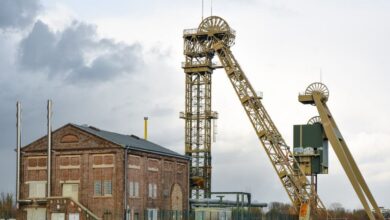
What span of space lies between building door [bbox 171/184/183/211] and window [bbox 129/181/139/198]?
6.26 meters

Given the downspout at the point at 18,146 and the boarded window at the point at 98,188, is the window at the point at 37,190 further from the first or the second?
the boarded window at the point at 98,188

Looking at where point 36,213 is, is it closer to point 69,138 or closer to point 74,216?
point 74,216

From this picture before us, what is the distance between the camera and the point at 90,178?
153 feet

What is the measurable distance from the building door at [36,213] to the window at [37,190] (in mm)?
1173

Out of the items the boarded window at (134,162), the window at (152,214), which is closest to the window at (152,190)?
the window at (152,214)

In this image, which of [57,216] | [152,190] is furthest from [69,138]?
[152,190]

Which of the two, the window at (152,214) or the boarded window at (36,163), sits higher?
the boarded window at (36,163)

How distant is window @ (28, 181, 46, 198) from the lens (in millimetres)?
48188

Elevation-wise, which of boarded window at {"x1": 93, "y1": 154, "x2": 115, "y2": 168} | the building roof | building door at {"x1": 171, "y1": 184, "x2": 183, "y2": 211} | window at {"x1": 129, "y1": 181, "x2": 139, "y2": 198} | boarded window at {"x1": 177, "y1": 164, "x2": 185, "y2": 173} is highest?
the building roof

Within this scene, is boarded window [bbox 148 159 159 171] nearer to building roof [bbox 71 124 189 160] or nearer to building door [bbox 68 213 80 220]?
building roof [bbox 71 124 189 160]

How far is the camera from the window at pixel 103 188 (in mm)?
46156

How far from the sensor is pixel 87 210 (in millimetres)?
45094

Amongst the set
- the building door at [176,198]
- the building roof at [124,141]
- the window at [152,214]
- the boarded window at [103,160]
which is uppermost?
the building roof at [124,141]

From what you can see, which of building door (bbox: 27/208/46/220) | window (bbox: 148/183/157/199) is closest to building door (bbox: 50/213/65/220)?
building door (bbox: 27/208/46/220)
